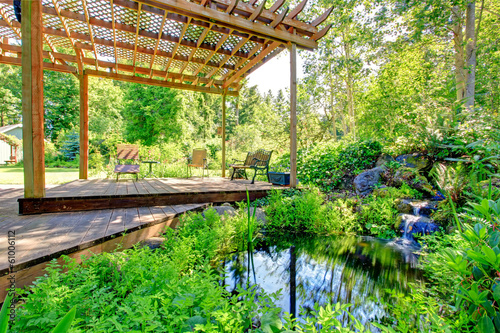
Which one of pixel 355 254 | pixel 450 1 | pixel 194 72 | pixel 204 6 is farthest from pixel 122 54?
pixel 450 1

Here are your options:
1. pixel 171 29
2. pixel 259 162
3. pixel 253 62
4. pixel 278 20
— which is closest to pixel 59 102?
pixel 171 29

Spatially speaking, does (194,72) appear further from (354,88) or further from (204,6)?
(354,88)

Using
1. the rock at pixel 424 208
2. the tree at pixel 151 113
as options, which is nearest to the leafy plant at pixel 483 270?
the rock at pixel 424 208

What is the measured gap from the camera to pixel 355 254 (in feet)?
10.2

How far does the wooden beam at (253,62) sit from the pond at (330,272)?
3424 mm

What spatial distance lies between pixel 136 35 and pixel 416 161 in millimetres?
6051

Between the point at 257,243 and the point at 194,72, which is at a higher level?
the point at 194,72

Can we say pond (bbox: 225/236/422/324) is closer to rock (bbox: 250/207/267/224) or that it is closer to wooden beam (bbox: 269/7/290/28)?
rock (bbox: 250/207/267/224)

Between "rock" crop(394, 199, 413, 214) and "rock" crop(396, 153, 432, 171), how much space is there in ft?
4.38

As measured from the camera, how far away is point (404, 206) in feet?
13.9

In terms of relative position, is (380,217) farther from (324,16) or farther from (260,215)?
(324,16)

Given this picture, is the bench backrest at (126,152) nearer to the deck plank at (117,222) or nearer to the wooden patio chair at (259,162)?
the wooden patio chair at (259,162)

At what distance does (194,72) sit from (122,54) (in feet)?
5.56

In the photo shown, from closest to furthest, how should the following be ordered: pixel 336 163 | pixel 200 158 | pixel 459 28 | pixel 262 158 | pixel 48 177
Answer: pixel 262 158 → pixel 336 163 → pixel 200 158 → pixel 459 28 → pixel 48 177
